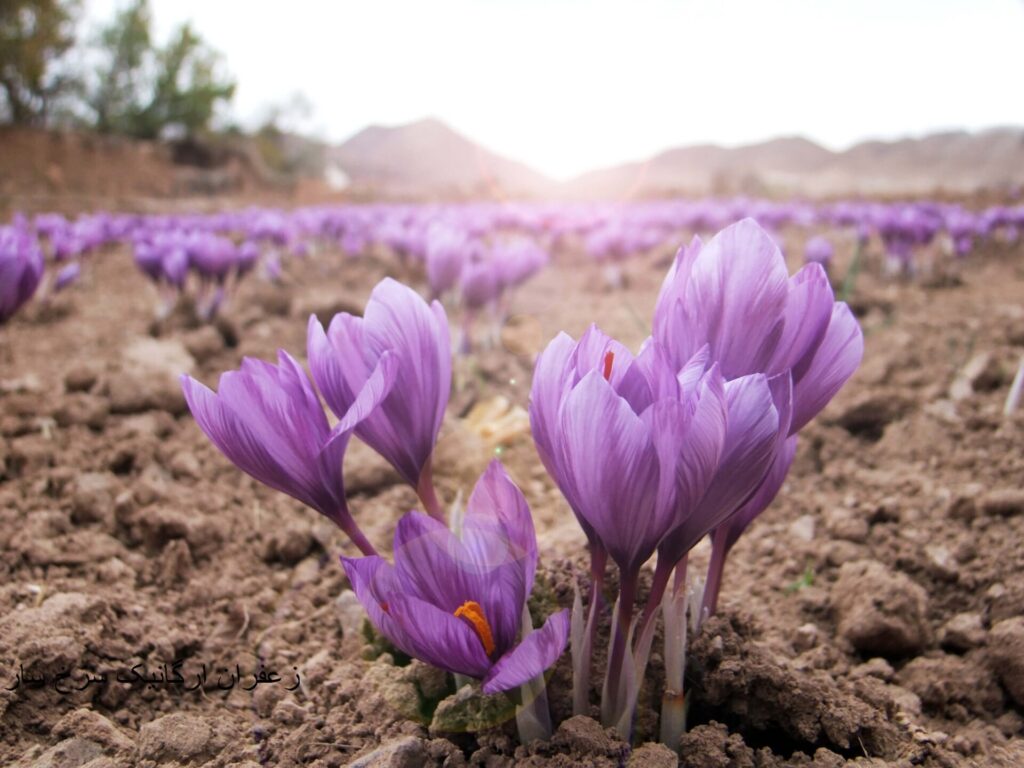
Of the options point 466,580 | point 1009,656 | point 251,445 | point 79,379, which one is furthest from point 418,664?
point 79,379

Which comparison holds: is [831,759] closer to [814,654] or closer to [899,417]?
[814,654]

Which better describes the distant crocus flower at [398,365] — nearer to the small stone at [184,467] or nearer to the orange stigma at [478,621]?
the orange stigma at [478,621]

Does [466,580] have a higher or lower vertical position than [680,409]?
lower

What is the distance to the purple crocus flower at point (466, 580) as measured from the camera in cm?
74

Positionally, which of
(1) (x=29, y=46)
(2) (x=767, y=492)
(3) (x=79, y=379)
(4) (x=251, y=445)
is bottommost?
(3) (x=79, y=379)

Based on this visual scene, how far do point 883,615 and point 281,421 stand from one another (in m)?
1.03

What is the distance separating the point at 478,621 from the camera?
2.56 ft

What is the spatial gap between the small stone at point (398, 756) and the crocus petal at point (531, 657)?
7.8 inches

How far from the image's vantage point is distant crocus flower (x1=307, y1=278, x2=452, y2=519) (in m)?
0.84

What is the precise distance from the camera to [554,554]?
124 centimetres

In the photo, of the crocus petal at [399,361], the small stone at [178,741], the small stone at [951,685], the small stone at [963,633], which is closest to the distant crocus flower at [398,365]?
the crocus petal at [399,361]

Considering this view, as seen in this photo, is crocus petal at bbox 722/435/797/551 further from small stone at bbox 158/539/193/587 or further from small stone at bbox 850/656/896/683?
small stone at bbox 158/539/193/587

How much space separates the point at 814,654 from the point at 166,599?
3.74ft

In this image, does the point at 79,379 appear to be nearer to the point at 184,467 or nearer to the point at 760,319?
the point at 184,467
